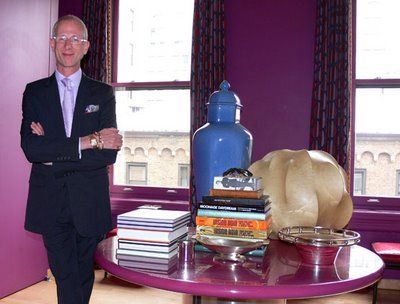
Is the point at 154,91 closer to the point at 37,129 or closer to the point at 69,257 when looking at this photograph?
the point at 37,129

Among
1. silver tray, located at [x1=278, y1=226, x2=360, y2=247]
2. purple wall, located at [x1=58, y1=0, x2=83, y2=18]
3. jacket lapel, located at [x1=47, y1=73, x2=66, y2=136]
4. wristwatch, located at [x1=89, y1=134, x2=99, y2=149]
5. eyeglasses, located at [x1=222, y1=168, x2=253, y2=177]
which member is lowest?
silver tray, located at [x1=278, y1=226, x2=360, y2=247]

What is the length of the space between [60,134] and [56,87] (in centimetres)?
22

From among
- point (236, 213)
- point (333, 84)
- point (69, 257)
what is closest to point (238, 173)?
point (236, 213)

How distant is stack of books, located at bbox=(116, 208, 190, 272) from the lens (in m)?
1.31

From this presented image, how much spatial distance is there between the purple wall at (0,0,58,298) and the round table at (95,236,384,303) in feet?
7.91

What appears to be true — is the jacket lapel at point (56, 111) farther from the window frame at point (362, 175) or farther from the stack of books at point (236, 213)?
the window frame at point (362, 175)

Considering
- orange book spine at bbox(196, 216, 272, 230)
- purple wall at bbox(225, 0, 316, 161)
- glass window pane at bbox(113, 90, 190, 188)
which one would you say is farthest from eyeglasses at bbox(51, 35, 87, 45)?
glass window pane at bbox(113, 90, 190, 188)

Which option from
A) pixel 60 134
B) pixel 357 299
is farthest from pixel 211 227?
pixel 357 299

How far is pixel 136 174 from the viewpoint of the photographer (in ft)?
15.6

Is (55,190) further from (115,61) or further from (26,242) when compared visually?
(115,61)

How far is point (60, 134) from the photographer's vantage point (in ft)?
6.66

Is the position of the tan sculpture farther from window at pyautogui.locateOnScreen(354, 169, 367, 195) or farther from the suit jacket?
Answer: window at pyautogui.locateOnScreen(354, 169, 367, 195)

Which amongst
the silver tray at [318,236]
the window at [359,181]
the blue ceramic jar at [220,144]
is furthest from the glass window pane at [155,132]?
the silver tray at [318,236]

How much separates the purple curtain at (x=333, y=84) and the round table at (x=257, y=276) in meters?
2.59
